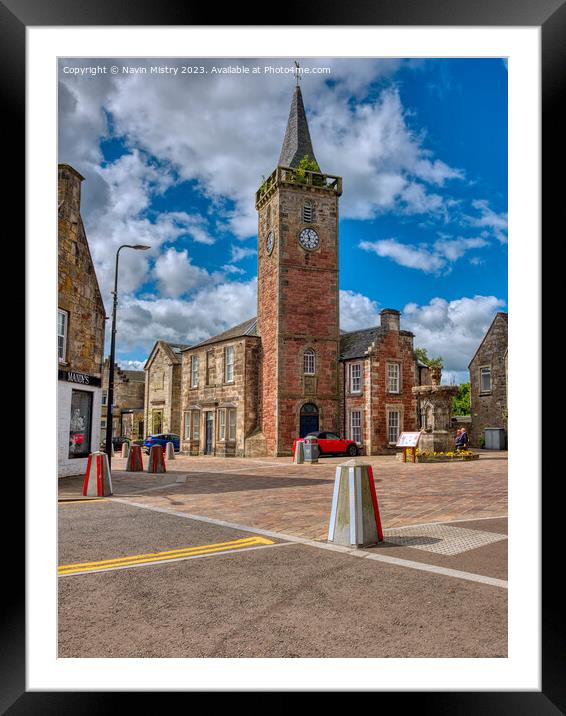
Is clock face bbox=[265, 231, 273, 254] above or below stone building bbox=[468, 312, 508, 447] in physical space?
above

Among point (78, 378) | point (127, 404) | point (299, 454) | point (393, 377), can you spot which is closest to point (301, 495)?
point (78, 378)

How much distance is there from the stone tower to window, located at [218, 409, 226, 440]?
2660mm

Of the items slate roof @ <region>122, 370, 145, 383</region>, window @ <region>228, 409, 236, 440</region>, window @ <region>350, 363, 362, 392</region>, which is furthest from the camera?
slate roof @ <region>122, 370, 145, 383</region>

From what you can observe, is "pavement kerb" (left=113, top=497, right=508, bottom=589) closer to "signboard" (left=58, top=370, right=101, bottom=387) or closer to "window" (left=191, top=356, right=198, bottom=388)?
"signboard" (left=58, top=370, right=101, bottom=387)

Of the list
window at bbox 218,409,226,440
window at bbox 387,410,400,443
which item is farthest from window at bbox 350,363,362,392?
window at bbox 218,409,226,440

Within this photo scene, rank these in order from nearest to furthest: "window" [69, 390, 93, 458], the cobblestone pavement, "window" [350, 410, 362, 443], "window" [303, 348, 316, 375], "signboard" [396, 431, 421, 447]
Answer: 1. the cobblestone pavement
2. "window" [69, 390, 93, 458]
3. "signboard" [396, 431, 421, 447]
4. "window" [350, 410, 362, 443]
5. "window" [303, 348, 316, 375]

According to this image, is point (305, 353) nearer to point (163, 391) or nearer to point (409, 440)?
point (409, 440)

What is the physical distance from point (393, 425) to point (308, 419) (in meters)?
4.46

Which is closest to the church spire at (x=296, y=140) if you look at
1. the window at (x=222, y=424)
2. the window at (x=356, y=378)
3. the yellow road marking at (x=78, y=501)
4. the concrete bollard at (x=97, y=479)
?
the window at (x=356, y=378)

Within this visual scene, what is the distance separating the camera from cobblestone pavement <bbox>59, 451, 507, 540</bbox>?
8.04 m

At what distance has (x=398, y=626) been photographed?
357cm

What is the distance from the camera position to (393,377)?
94.5ft
